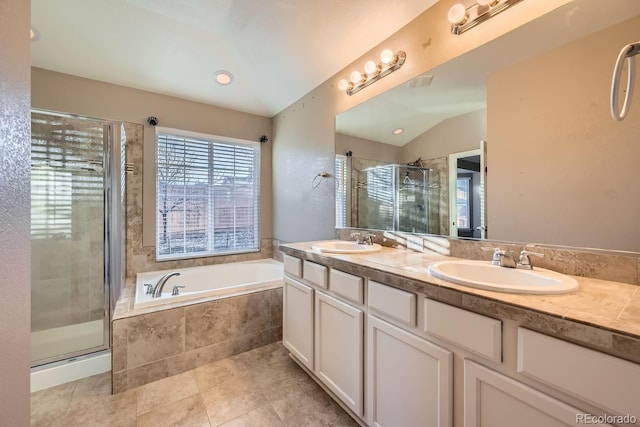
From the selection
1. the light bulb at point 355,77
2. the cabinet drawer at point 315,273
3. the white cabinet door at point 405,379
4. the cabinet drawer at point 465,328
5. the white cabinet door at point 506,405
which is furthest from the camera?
the light bulb at point 355,77

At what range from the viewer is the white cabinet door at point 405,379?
983 millimetres

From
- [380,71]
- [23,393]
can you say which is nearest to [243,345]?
[23,393]

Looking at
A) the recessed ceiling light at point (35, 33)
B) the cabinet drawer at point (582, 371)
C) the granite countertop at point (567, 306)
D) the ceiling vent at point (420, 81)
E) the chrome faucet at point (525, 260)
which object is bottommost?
the cabinet drawer at point (582, 371)

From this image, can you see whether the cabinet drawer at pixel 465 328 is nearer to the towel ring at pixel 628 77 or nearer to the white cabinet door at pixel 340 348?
the white cabinet door at pixel 340 348

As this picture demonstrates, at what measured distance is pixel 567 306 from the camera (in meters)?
0.75

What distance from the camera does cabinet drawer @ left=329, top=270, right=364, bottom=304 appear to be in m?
1.34

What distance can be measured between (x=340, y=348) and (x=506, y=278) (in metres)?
0.90

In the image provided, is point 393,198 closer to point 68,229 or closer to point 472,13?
point 472,13

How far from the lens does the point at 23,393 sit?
670mm

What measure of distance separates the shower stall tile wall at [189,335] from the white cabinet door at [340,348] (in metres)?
0.81

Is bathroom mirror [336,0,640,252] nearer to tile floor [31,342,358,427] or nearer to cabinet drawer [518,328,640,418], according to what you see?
cabinet drawer [518,328,640,418]

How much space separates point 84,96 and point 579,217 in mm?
3686

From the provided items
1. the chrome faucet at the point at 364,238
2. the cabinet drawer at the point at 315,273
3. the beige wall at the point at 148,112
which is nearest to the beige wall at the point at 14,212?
the cabinet drawer at the point at 315,273

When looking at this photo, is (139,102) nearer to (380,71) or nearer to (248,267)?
(248,267)
